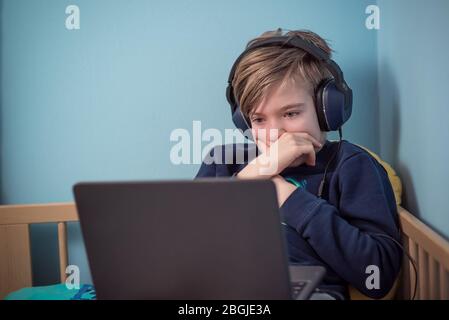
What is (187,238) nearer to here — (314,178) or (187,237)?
(187,237)

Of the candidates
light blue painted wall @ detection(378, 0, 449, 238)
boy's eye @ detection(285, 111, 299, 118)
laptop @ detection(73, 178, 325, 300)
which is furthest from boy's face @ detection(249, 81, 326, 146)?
laptop @ detection(73, 178, 325, 300)

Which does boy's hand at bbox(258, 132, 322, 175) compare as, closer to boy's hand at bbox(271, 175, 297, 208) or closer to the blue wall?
boy's hand at bbox(271, 175, 297, 208)

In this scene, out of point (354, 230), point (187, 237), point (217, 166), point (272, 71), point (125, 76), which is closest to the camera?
point (187, 237)

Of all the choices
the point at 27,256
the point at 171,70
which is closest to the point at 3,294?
the point at 27,256

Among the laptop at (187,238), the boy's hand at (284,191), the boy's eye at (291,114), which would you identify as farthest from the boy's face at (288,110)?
the laptop at (187,238)

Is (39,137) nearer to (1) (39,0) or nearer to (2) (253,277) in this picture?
(1) (39,0)

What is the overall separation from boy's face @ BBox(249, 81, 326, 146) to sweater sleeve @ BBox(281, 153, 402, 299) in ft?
0.46

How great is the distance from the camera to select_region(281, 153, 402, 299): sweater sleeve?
89 centimetres

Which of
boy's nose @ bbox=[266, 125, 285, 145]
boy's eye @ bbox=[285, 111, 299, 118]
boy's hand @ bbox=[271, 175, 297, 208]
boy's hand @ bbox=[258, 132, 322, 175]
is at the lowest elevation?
boy's hand @ bbox=[271, 175, 297, 208]

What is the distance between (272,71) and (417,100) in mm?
285

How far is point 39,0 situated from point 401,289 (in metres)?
1.06

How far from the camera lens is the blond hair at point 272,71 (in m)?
1.00

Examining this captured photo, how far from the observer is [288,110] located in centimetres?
101

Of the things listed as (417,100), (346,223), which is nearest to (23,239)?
(346,223)
